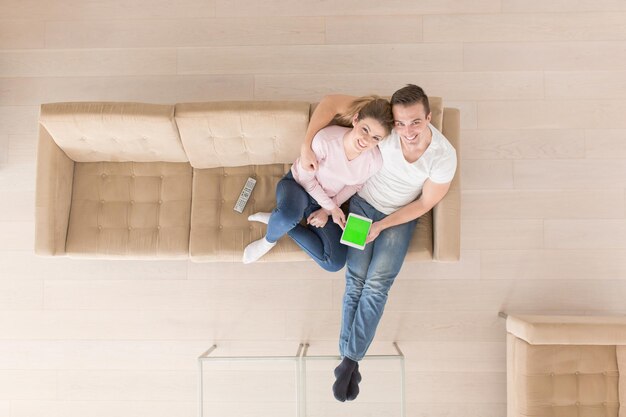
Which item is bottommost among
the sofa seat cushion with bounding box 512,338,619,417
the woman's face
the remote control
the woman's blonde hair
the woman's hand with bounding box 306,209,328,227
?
the sofa seat cushion with bounding box 512,338,619,417

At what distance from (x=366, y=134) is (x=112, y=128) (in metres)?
1.27

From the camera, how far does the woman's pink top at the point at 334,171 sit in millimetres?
1959

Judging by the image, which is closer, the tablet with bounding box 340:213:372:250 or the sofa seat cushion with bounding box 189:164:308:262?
the tablet with bounding box 340:213:372:250

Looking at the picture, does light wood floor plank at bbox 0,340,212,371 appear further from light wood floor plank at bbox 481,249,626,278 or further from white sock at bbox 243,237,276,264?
light wood floor plank at bbox 481,249,626,278

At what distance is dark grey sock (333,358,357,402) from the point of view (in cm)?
212

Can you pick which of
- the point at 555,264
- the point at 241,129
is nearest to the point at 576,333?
the point at 555,264

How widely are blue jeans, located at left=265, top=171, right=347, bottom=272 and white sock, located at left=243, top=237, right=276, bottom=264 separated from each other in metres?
0.06

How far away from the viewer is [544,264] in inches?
106

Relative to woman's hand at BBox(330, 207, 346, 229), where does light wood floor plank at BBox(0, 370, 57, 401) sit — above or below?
below

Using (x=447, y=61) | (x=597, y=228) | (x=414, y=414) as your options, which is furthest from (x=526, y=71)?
(x=414, y=414)

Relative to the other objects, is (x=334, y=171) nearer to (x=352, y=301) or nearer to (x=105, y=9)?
(x=352, y=301)

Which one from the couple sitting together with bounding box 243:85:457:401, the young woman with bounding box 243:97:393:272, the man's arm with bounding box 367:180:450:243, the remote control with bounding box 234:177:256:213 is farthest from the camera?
the remote control with bounding box 234:177:256:213

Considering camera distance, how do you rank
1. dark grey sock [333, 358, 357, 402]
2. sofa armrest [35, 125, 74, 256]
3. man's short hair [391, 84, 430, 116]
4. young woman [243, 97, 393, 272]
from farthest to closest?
sofa armrest [35, 125, 74, 256], dark grey sock [333, 358, 357, 402], young woman [243, 97, 393, 272], man's short hair [391, 84, 430, 116]

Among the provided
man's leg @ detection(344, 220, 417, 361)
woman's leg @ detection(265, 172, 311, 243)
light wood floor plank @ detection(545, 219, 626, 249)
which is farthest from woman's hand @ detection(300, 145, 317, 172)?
light wood floor plank @ detection(545, 219, 626, 249)
